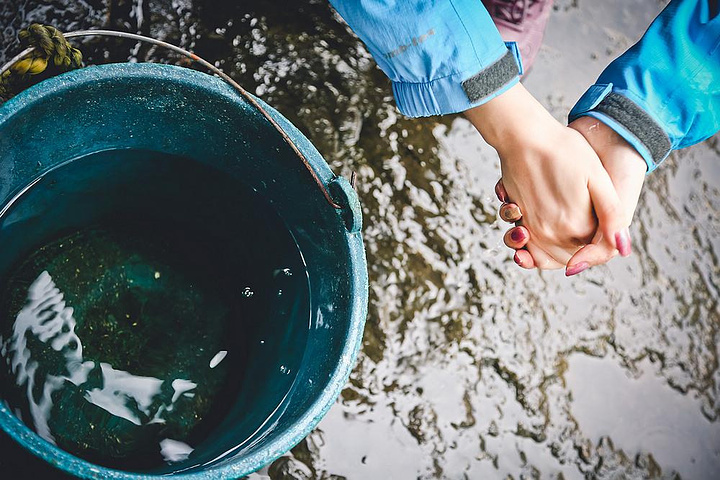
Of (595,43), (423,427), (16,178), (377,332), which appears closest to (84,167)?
(16,178)

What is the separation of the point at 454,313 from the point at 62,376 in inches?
40.9

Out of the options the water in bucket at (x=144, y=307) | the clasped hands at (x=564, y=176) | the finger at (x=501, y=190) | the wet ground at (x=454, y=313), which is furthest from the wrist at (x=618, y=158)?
the water in bucket at (x=144, y=307)

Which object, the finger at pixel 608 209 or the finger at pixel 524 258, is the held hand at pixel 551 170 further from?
the finger at pixel 524 258

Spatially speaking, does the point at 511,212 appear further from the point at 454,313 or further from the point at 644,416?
the point at 644,416

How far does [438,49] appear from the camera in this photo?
1.02m

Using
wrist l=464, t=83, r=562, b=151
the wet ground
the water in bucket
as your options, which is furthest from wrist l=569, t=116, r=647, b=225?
the water in bucket

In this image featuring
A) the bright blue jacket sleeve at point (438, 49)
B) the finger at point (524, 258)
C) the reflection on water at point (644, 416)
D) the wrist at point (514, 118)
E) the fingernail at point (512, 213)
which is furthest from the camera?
the reflection on water at point (644, 416)

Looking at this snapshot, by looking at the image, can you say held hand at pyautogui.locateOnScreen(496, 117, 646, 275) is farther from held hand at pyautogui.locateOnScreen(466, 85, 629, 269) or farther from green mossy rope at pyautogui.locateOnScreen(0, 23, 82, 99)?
green mossy rope at pyautogui.locateOnScreen(0, 23, 82, 99)

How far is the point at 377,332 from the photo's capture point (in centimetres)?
164

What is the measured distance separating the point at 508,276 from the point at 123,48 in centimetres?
130

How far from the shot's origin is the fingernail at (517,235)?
52.7 inches

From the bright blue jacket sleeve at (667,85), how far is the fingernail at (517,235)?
30 cm

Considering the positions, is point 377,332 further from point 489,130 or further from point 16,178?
point 16,178

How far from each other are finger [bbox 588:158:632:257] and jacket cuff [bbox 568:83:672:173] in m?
0.09
